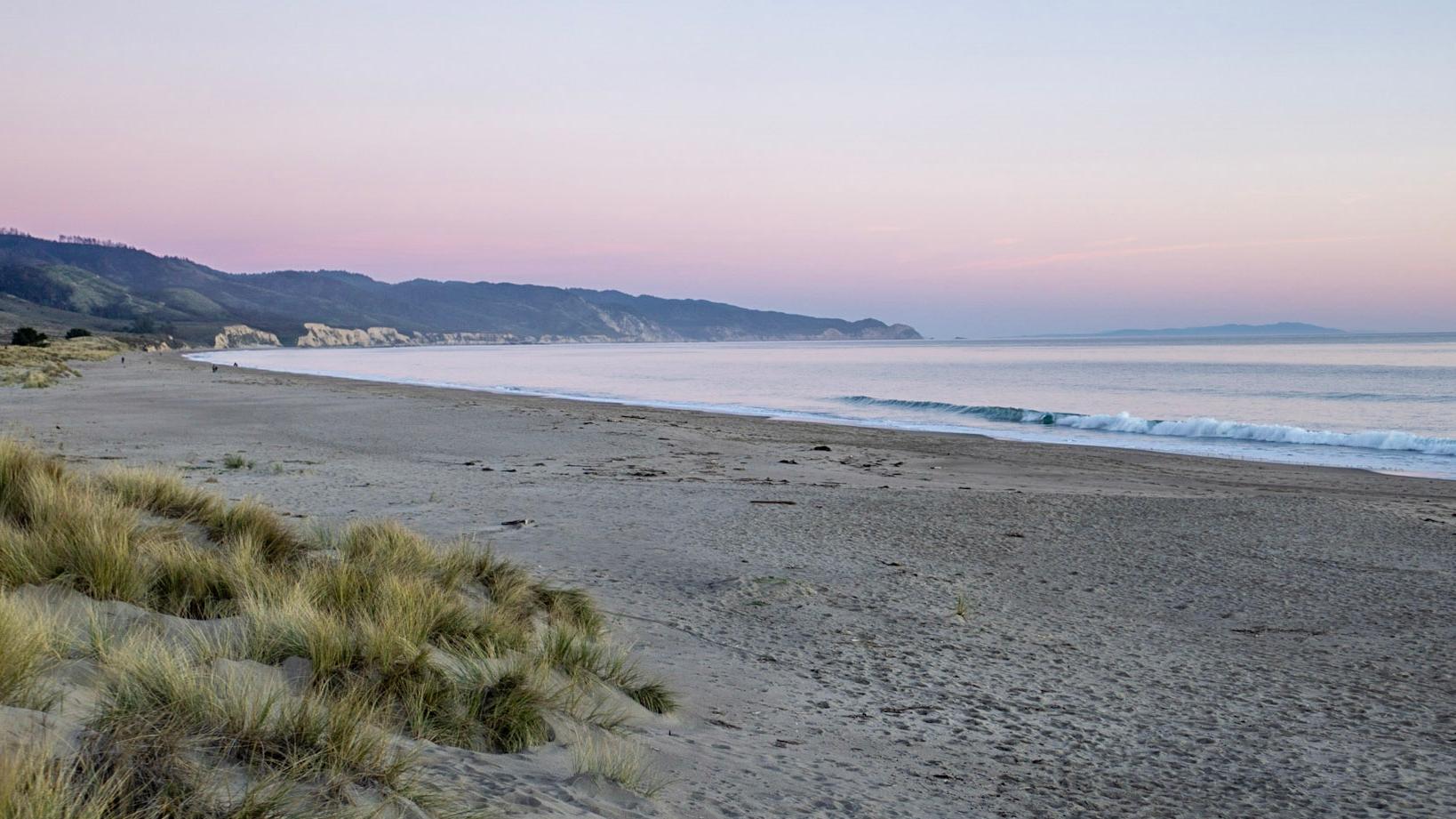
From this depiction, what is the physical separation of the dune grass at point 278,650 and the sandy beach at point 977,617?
37cm

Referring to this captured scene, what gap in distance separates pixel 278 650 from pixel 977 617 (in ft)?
14.5

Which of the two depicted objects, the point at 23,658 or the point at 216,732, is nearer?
the point at 216,732

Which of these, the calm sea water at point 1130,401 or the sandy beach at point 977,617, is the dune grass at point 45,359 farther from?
the sandy beach at point 977,617

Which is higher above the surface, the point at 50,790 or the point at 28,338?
the point at 50,790

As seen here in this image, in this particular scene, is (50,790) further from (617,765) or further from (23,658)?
(617,765)

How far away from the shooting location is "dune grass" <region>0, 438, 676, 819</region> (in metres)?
2.65

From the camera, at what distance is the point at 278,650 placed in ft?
12.7

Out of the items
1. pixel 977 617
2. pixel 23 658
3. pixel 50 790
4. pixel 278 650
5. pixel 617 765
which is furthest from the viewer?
pixel 977 617

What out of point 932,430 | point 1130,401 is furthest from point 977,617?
point 1130,401

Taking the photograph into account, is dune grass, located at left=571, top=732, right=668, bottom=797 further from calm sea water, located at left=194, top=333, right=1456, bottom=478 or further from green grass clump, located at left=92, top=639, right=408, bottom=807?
calm sea water, located at left=194, top=333, right=1456, bottom=478

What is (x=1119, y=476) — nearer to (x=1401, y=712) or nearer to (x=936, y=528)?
(x=936, y=528)

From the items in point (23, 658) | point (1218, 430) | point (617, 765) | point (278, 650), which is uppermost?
point (23, 658)

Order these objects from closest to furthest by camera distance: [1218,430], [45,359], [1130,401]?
1. [1218,430]
2. [1130,401]
3. [45,359]

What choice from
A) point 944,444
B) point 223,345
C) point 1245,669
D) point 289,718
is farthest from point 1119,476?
point 223,345
